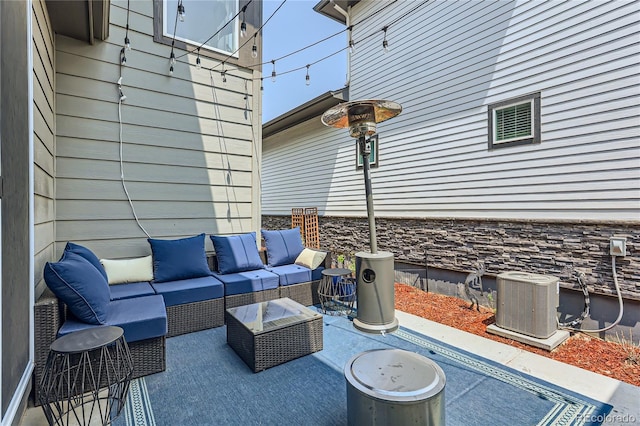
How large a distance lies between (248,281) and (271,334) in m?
1.22

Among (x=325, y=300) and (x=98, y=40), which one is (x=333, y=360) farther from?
(x=98, y=40)

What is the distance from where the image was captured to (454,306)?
442 cm

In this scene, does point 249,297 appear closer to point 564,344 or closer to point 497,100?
point 564,344

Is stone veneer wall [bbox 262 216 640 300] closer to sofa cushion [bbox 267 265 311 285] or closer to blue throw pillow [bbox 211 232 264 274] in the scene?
sofa cushion [bbox 267 265 311 285]

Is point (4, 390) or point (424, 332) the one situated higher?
point (4, 390)

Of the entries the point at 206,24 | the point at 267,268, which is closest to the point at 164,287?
the point at 267,268

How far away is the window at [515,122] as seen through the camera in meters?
4.02

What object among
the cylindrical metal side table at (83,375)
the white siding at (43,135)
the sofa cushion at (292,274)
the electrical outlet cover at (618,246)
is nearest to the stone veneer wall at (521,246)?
the electrical outlet cover at (618,246)

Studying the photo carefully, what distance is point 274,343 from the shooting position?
2.60m

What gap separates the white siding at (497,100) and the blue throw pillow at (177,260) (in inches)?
145

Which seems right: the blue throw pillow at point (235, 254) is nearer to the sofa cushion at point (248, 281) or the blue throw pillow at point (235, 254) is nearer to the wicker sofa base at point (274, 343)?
the sofa cushion at point (248, 281)

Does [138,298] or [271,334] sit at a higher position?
[138,298]

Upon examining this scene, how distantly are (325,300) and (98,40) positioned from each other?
4.20 metres

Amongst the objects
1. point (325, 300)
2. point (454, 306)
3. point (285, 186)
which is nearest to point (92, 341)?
point (325, 300)
